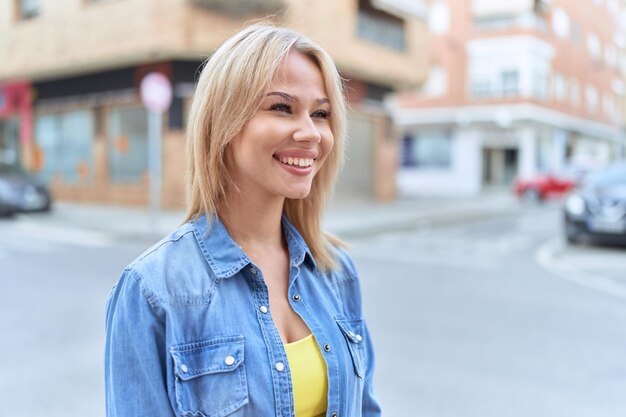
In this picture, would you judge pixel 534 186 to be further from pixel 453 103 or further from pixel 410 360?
pixel 410 360

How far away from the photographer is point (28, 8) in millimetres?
18766

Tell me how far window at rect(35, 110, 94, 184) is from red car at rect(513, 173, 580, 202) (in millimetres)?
16142

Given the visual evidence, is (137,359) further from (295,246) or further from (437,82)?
(437,82)

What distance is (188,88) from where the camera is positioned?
50.5 feet

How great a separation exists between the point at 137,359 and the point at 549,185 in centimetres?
2383

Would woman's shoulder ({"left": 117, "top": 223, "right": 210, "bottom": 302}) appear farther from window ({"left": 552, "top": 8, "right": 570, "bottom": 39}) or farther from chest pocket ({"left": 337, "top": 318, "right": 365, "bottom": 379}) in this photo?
window ({"left": 552, "top": 8, "right": 570, "bottom": 39})

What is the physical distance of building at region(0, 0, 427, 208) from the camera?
14.8 m

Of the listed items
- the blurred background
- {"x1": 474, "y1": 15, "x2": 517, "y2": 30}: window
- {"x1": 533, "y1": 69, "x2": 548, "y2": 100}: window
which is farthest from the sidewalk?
{"x1": 474, "y1": 15, "x2": 517, "y2": 30}: window

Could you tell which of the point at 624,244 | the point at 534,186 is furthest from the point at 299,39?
the point at 534,186

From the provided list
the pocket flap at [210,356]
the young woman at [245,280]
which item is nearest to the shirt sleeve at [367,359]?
the young woman at [245,280]

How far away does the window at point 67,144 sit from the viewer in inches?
713

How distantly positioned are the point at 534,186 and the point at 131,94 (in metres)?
15.5

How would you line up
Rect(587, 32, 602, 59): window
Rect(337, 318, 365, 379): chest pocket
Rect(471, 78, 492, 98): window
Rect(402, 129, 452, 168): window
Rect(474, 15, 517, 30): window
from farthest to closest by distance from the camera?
Rect(587, 32, 602, 59): window, Rect(402, 129, 452, 168): window, Rect(471, 78, 492, 98): window, Rect(474, 15, 517, 30): window, Rect(337, 318, 365, 379): chest pocket

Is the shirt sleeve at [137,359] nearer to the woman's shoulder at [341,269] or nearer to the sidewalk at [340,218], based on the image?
the woman's shoulder at [341,269]
